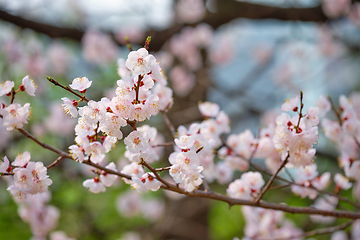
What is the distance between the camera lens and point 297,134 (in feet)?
2.61

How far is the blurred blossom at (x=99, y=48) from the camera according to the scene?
302 centimetres

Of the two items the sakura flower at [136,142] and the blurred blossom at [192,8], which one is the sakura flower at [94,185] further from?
the blurred blossom at [192,8]

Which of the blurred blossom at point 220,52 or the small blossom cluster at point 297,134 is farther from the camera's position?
the blurred blossom at point 220,52

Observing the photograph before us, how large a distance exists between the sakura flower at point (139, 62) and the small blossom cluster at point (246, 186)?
1.91ft

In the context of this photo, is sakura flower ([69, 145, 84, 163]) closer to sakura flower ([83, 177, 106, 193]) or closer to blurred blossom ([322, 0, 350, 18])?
sakura flower ([83, 177, 106, 193])

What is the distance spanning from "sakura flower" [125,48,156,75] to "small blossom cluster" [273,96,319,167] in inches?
17.7

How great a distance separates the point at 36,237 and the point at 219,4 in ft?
10.3

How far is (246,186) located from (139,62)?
62cm

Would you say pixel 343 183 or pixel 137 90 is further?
pixel 343 183

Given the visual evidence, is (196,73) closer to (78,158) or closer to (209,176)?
(209,176)

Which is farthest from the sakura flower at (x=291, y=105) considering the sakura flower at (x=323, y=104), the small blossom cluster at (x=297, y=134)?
the sakura flower at (x=323, y=104)

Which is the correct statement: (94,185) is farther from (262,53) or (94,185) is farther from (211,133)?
(262,53)

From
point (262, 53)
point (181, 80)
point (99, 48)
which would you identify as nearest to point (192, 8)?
point (181, 80)

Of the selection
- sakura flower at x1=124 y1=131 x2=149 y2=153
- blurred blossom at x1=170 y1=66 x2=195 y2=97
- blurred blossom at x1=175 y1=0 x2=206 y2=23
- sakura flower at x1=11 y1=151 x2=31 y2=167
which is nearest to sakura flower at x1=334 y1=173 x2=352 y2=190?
sakura flower at x1=124 y1=131 x2=149 y2=153
